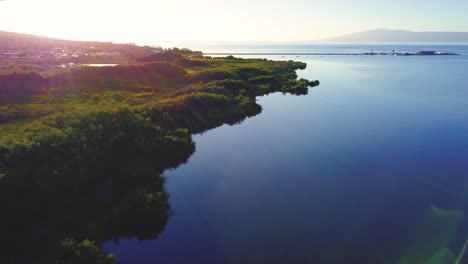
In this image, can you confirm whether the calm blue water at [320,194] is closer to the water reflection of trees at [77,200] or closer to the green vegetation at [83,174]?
the water reflection of trees at [77,200]

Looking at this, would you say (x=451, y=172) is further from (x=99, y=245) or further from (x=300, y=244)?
(x=99, y=245)

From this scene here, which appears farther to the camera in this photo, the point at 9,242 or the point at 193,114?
the point at 193,114

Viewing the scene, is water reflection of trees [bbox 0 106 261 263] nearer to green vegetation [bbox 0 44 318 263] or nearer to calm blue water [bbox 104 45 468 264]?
green vegetation [bbox 0 44 318 263]

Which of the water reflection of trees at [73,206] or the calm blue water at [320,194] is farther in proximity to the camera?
the calm blue water at [320,194]

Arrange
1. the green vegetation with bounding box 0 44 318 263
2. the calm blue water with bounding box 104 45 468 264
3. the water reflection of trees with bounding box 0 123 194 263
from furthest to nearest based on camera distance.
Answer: the calm blue water with bounding box 104 45 468 264 → the green vegetation with bounding box 0 44 318 263 → the water reflection of trees with bounding box 0 123 194 263

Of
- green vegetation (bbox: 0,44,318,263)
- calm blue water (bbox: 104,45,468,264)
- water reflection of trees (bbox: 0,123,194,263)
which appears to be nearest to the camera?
water reflection of trees (bbox: 0,123,194,263)

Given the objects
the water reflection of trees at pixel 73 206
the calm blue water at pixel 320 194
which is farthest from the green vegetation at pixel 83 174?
the calm blue water at pixel 320 194

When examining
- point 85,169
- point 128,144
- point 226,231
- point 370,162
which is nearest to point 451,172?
point 370,162

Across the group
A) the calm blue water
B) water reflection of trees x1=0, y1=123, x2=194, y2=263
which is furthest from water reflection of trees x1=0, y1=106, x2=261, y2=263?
the calm blue water
